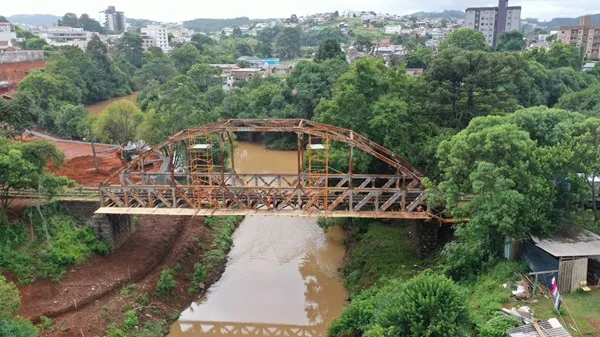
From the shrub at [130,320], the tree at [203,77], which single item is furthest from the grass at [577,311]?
the tree at [203,77]

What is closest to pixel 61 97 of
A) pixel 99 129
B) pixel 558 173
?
pixel 99 129

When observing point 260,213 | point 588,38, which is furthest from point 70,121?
point 588,38

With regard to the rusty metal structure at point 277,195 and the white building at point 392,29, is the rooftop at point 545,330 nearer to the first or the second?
the rusty metal structure at point 277,195

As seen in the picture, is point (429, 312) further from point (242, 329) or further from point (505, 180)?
point (242, 329)

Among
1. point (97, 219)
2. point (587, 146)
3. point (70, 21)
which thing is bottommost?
point (97, 219)

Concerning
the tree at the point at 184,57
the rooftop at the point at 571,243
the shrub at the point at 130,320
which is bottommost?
the shrub at the point at 130,320

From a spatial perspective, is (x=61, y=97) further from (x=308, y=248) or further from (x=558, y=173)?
(x=558, y=173)
